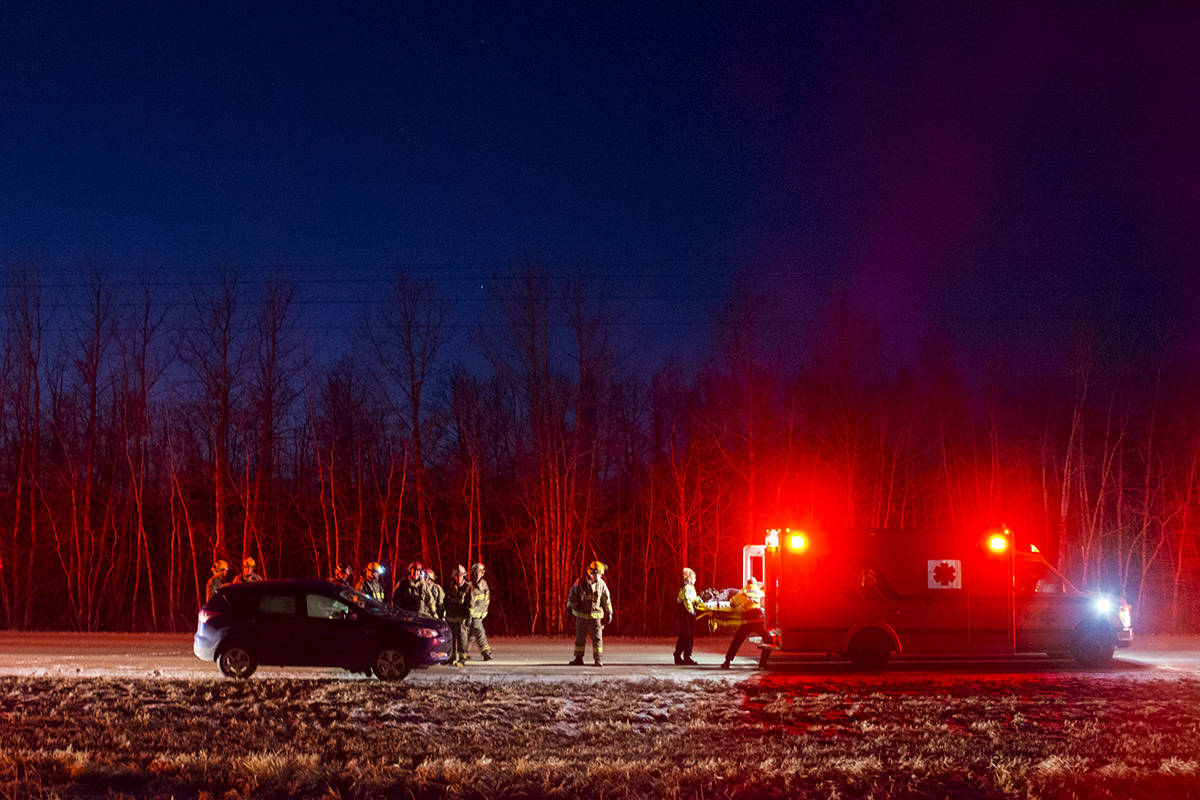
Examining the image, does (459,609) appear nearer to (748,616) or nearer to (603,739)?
(748,616)

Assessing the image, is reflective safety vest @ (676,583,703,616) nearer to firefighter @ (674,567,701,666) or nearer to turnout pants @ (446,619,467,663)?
firefighter @ (674,567,701,666)

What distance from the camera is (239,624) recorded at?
17156 millimetres

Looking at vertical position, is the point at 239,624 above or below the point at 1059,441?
below

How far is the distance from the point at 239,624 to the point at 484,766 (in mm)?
8451

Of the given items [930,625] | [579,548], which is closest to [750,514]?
[579,548]

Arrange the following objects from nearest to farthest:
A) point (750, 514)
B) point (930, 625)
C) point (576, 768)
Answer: point (576, 768) → point (930, 625) → point (750, 514)

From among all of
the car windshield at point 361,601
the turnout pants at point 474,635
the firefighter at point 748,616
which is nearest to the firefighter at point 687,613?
the firefighter at point 748,616

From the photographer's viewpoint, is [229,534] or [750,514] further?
[229,534]

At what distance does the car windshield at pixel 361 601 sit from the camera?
17.4m

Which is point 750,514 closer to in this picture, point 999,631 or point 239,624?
point 999,631

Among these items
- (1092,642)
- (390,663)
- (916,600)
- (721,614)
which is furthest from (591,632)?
(1092,642)

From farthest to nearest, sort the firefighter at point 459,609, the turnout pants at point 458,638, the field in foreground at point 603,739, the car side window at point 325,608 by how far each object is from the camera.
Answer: the firefighter at point 459,609 → the turnout pants at point 458,638 → the car side window at point 325,608 → the field in foreground at point 603,739

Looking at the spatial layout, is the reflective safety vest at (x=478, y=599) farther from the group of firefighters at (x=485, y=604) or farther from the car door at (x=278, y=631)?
the car door at (x=278, y=631)

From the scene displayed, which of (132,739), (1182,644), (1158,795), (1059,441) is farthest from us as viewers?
(1059,441)
